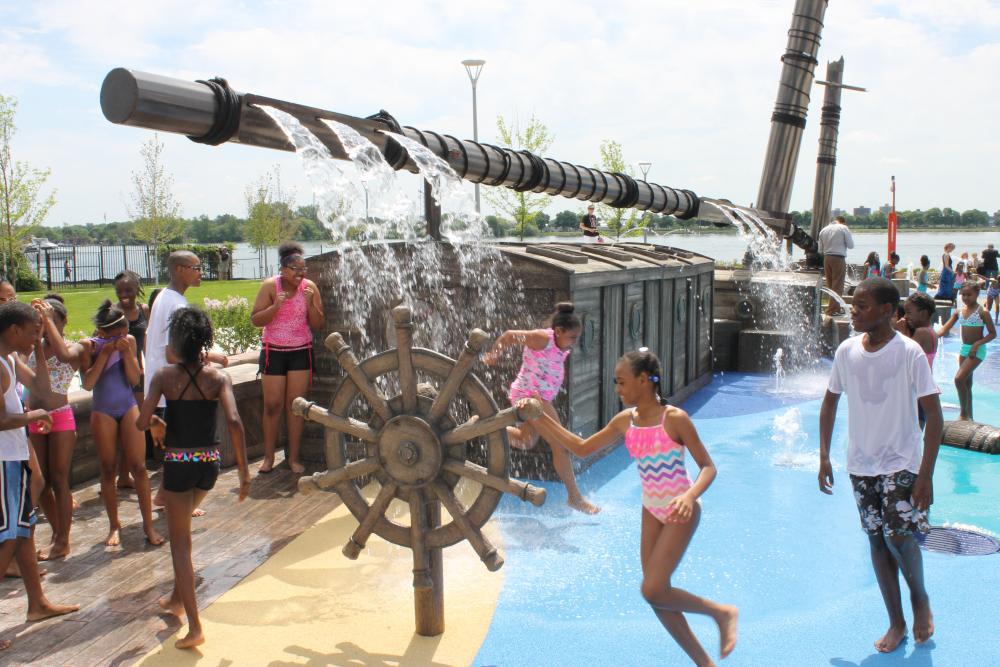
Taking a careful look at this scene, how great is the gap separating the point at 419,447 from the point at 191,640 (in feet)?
4.28

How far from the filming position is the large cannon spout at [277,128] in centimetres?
378

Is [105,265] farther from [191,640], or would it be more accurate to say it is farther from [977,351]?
[191,640]

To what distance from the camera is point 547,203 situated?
32.9 m

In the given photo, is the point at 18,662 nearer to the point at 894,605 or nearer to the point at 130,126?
the point at 130,126

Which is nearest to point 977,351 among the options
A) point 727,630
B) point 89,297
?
point 727,630

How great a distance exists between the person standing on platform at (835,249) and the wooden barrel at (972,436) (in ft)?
27.2

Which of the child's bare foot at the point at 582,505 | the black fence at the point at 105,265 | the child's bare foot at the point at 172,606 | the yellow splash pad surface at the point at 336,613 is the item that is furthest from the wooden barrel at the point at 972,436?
the black fence at the point at 105,265

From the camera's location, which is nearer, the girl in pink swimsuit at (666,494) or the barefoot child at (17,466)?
the girl in pink swimsuit at (666,494)

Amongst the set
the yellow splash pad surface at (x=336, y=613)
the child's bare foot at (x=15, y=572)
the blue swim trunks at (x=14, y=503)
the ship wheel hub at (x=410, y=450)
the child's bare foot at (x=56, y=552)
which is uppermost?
the ship wheel hub at (x=410, y=450)

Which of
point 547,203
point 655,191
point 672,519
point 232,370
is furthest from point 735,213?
point 547,203

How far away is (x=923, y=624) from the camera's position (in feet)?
13.0

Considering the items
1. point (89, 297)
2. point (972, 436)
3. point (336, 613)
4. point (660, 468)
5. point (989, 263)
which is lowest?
point (336, 613)

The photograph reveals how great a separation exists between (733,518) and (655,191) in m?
5.69

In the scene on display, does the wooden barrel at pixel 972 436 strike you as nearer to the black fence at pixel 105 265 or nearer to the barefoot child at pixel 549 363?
the barefoot child at pixel 549 363
